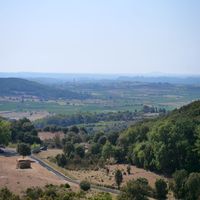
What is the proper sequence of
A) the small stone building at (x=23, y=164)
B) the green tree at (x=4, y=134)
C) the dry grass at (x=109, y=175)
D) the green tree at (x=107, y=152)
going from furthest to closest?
the green tree at (x=4, y=134) < the green tree at (x=107, y=152) < the small stone building at (x=23, y=164) < the dry grass at (x=109, y=175)

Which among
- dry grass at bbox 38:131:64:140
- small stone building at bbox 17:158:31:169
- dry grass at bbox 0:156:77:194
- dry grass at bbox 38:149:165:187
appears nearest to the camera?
dry grass at bbox 0:156:77:194

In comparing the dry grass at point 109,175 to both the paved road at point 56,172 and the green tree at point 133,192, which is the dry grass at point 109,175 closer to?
the paved road at point 56,172

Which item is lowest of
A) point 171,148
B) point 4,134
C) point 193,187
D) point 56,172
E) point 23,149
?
point 56,172

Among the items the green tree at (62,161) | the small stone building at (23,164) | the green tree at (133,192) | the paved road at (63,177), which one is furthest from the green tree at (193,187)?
the green tree at (62,161)

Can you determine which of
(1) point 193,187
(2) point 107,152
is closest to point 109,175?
(2) point 107,152

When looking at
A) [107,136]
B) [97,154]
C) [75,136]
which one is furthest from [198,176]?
[75,136]

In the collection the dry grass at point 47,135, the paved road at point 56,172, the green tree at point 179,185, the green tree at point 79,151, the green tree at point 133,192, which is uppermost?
the green tree at point 133,192

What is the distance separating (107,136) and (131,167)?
14.9m

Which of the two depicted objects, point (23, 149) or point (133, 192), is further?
point (23, 149)

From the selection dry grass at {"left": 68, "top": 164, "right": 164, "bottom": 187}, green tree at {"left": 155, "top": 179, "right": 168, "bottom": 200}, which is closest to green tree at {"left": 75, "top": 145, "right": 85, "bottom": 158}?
dry grass at {"left": 68, "top": 164, "right": 164, "bottom": 187}

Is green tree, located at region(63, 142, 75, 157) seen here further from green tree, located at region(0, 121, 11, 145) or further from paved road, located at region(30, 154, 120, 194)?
green tree, located at region(0, 121, 11, 145)

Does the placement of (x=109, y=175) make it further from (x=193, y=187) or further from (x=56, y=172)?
(x=193, y=187)

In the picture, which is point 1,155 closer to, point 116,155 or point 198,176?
point 116,155

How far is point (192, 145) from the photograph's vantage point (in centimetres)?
5934
